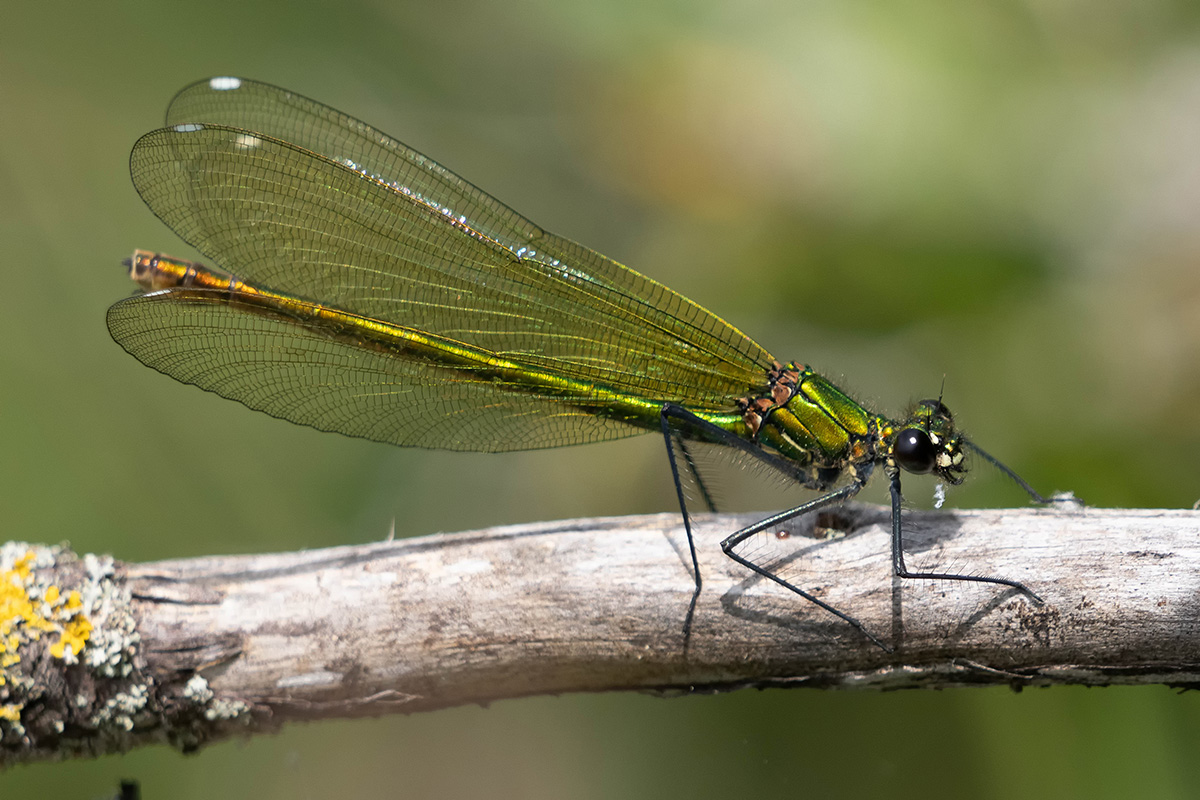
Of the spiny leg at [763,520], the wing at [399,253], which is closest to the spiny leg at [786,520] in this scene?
the spiny leg at [763,520]

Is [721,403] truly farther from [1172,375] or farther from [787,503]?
[1172,375]

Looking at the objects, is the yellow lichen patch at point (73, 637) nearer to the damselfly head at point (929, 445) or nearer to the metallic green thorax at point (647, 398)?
the metallic green thorax at point (647, 398)

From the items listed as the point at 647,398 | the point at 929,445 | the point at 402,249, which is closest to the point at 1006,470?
the point at 929,445

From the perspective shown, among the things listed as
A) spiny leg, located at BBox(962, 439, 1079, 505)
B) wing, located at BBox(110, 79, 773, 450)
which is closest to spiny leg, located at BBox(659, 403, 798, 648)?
wing, located at BBox(110, 79, 773, 450)

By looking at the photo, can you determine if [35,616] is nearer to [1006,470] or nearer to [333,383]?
[333,383]

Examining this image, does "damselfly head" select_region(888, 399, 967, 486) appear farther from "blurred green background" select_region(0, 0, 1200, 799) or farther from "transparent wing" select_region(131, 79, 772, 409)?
"transparent wing" select_region(131, 79, 772, 409)

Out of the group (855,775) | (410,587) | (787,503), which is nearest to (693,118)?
(787,503)
